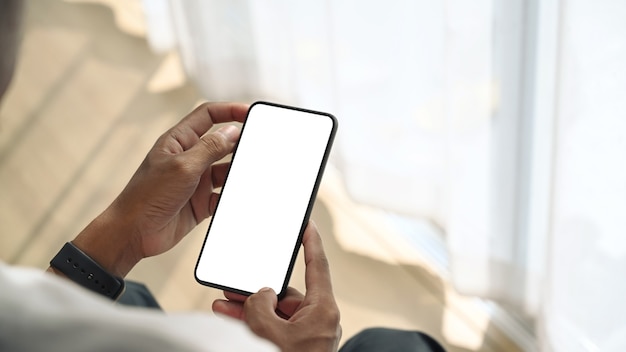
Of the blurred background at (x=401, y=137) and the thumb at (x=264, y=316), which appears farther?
the blurred background at (x=401, y=137)

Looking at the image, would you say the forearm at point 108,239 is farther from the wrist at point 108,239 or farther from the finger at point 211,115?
the finger at point 211,115

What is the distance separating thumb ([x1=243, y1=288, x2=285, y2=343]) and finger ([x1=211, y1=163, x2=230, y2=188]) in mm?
268

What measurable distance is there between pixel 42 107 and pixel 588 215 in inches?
52.2

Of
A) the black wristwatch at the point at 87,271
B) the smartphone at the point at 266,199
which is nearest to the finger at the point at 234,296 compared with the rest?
the smartphone at the point at 266,199

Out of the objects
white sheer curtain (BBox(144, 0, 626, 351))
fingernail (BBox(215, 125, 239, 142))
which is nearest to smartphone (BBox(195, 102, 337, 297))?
fingernail (BBox(215, 125, 239, 142))

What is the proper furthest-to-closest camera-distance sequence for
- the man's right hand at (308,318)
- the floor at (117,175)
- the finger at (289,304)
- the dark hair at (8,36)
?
the floor at (117,175), the finger at (289,304), the man's right hand at (308,318), the dark hair at (8,36)

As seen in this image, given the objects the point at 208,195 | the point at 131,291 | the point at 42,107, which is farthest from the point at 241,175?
the point at 42,107

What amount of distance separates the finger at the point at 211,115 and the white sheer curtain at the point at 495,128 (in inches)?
11.2

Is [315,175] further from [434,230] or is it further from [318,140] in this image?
[434,230]

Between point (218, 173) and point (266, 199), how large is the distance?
0.36 ft

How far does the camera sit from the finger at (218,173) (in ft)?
3.45

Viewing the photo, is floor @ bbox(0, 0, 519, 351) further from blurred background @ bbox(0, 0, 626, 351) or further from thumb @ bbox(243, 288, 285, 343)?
thumb @ bbox(243, 288, 285, 343)

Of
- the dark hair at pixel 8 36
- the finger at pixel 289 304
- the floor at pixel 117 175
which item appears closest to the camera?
the dark hair at pixel 8 36

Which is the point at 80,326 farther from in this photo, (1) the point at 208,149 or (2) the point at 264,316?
(1) the point at 208,149
